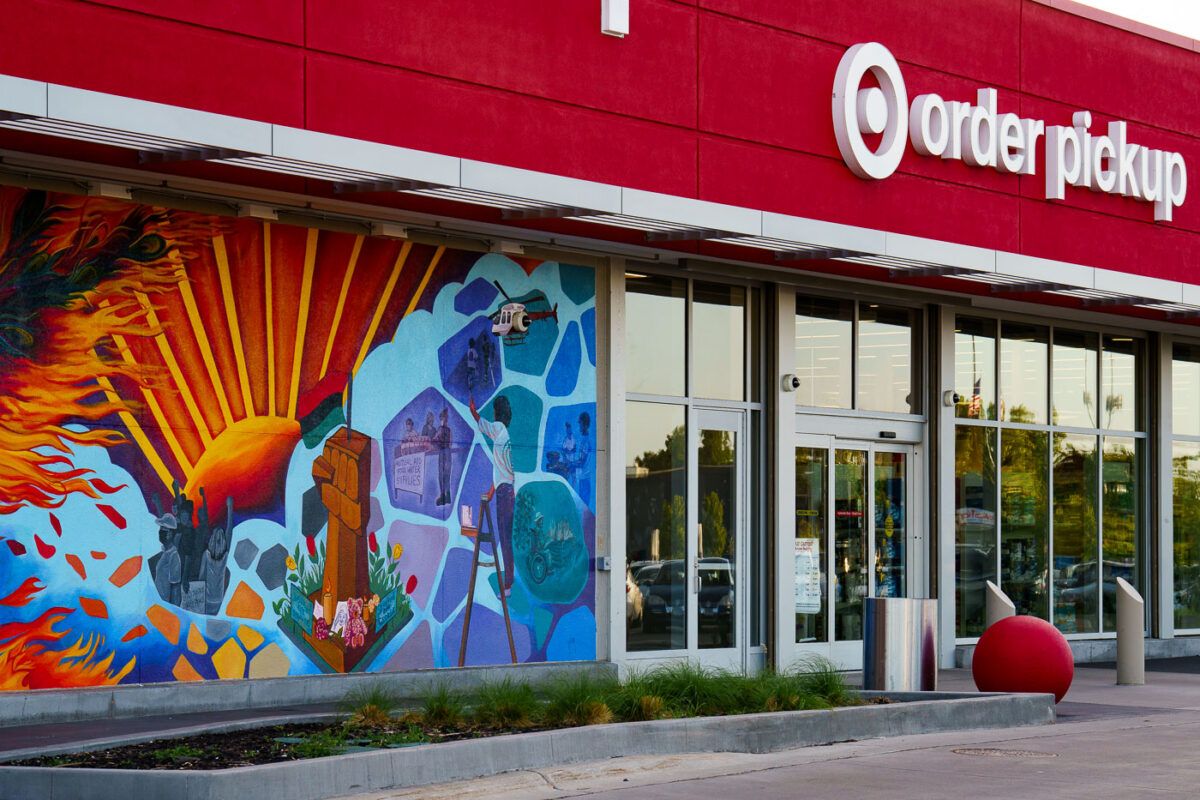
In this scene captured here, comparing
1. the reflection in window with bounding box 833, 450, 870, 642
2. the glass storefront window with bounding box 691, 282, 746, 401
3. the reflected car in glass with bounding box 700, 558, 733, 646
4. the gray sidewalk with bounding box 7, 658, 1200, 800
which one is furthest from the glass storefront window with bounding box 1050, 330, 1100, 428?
the gray sidewalk with bounding box 7, 658, 1200, 800

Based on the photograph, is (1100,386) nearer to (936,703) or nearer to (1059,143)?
(1059,143)

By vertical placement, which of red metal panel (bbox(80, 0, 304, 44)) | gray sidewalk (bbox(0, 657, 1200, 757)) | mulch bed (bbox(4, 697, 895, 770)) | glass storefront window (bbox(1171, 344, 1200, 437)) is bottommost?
gray sidewalk (bbox(0, 657, 1200, 757))

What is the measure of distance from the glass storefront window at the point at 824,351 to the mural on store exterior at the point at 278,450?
3262 mm

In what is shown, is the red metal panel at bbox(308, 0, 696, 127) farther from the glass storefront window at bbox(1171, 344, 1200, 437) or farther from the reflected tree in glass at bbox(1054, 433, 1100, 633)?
the glass storefront window at bbox(1171, 344, 1200, 437)

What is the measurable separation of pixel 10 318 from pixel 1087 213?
13.2m

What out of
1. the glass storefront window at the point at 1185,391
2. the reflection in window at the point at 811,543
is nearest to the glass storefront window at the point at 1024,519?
the glass storefront window at the point at 1185,391

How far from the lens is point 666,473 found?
55.6ft

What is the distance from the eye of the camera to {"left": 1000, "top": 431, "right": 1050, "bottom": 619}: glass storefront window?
21.0 meters

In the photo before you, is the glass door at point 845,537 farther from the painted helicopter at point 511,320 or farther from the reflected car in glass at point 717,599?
the painted helicopter at point 511,320

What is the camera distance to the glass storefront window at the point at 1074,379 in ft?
71.5

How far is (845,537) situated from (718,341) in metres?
3.14

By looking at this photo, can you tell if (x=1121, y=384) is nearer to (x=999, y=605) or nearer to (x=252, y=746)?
(x=999, y=605)

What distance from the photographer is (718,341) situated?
17.7 meters

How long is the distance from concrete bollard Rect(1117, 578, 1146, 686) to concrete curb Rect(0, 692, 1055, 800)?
444 cm
